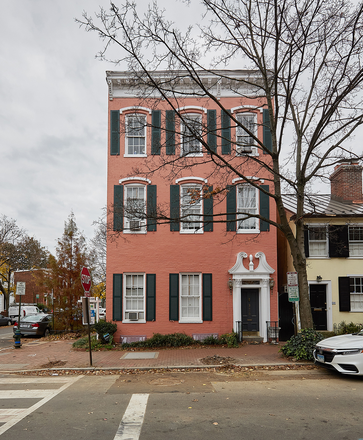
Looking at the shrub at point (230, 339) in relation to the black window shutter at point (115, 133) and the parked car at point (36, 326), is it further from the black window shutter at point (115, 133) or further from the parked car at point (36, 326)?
the parked car at point (36, 326)

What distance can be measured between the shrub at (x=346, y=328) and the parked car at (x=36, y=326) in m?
15.0

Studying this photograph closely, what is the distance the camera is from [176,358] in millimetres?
12281

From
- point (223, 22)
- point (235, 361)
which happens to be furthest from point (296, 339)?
point (223, 22)

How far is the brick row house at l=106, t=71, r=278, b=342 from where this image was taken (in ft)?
50.9

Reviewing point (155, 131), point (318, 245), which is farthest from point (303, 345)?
point (155, 131)

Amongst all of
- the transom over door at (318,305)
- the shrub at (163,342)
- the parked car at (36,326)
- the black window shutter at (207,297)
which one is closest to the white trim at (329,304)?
the transom over door at (318,305)

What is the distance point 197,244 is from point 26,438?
11024 millimetres

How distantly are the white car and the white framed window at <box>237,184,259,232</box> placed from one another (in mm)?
7110

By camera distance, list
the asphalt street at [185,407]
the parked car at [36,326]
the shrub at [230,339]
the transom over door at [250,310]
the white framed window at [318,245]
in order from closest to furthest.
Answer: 1. the asphalt street at [185,407]
2. the shrub at [230,339]
3. the transom over door at [250,310]
4. the white framed window at [318,245]
5. the parked car at [36,326]

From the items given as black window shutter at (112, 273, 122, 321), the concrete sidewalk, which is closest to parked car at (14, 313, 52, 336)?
the concrete sidewalk

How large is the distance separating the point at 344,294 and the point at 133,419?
12.5 m

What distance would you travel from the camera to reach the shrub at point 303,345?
11.1m

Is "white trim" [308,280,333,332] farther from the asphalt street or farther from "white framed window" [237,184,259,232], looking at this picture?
the asphalt street

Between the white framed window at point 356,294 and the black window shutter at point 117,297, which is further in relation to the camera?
the white framed window at point 356,294
